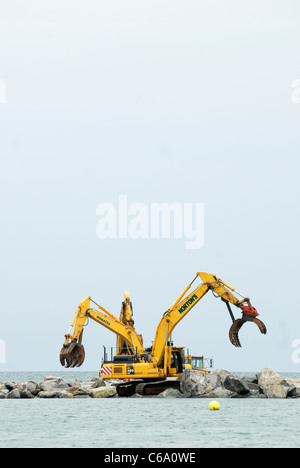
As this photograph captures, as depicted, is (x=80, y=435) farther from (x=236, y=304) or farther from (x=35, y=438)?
(x=236, y=304)

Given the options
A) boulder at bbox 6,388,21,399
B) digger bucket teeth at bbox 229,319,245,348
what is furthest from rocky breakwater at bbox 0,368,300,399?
boulder at bbox 6,388,21,399

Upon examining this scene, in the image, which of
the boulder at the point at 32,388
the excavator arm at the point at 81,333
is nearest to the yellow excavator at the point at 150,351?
the excavator arm at the point at 81,333

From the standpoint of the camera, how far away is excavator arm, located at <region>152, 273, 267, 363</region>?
4791cm

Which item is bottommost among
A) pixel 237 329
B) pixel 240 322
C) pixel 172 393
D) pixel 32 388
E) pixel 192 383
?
pixel 32 388

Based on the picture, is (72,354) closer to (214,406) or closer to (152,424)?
(214,406)

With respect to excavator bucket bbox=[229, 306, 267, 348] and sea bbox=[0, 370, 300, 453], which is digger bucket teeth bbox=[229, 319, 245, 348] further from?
sea bbox=[0, 370, 300, 453]

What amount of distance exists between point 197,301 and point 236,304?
3138 millimetres

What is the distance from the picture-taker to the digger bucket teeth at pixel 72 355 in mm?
49906

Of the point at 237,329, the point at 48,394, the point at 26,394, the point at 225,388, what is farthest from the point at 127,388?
the point at 237,329

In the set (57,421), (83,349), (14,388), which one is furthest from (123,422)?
(14,388)

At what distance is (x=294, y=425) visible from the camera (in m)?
34.2

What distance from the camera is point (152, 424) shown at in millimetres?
34312

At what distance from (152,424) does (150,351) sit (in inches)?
762
